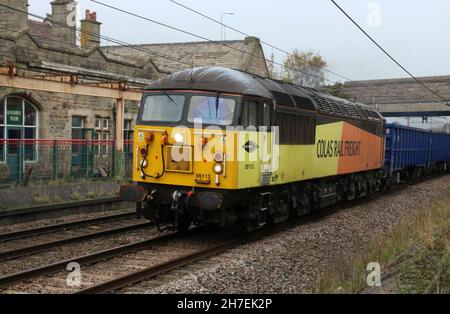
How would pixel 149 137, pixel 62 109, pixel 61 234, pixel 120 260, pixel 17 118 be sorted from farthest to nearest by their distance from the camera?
pixel 62 109 → pixel 17 118 → pixel 61 234 → pixel 149 137 → pixel 120 260

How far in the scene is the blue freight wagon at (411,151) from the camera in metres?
23.7

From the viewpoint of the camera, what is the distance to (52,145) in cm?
1878

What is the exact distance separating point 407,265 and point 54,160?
47.4 ft

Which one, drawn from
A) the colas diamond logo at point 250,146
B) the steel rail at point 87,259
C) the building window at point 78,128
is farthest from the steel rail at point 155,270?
the building window at point 78,128

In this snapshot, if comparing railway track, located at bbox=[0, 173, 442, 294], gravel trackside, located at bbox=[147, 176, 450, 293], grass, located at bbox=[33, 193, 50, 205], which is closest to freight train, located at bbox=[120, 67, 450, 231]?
railway track, located at bbox=[0, 173, 442, 294]

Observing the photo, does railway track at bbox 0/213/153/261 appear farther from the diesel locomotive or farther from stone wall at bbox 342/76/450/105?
stone wall at bbox 342/76/450/105

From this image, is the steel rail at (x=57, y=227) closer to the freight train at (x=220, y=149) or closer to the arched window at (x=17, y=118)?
the freight train at (x=220, y=149)

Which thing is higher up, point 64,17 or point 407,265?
point 64,17

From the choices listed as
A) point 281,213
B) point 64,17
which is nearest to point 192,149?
point 281,213

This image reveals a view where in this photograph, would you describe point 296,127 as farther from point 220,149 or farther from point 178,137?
point 178,137

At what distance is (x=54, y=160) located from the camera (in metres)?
18.8

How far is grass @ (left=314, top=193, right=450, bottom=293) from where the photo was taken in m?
6.32

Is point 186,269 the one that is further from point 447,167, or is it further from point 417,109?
point 417,109

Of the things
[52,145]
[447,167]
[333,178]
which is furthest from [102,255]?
[447,167]
